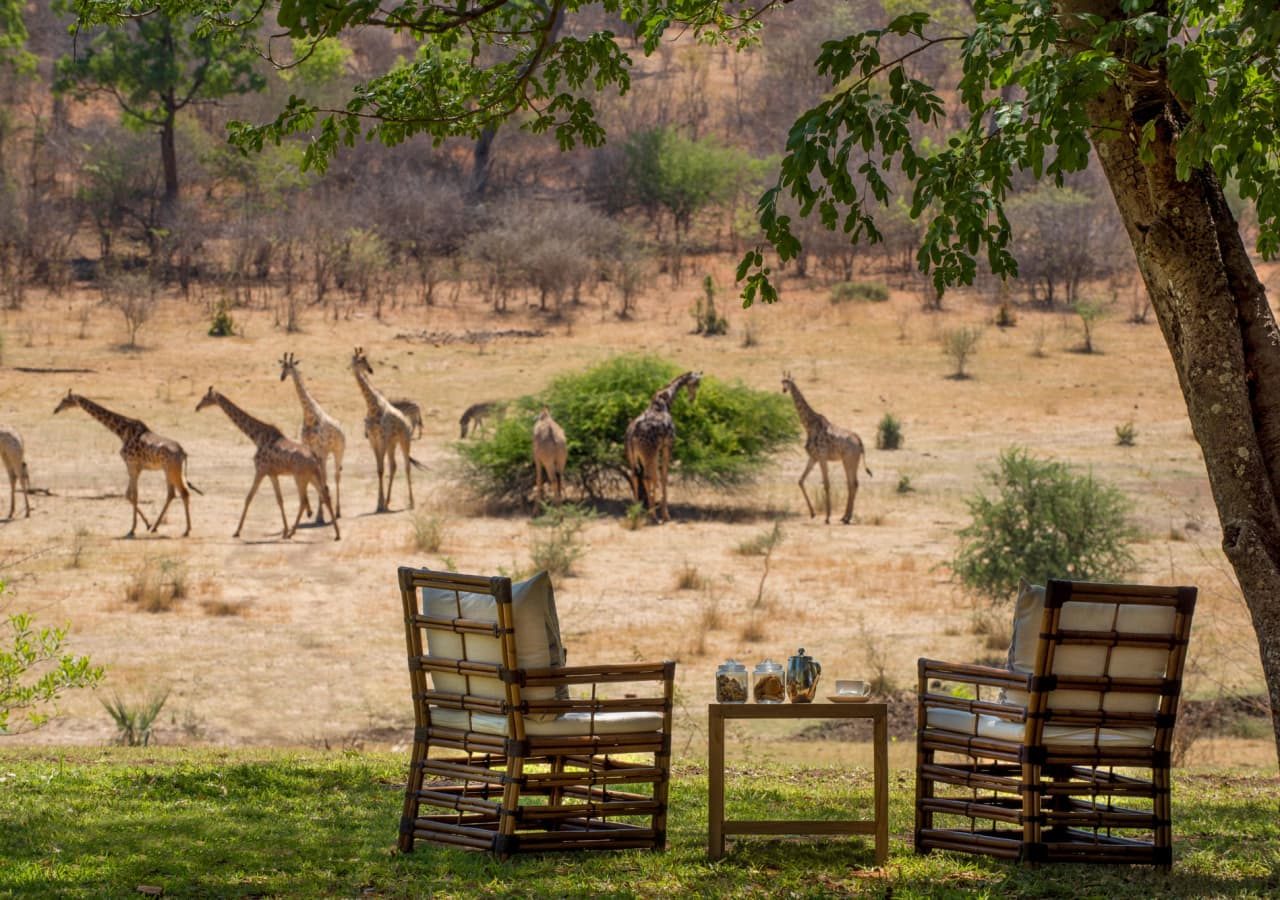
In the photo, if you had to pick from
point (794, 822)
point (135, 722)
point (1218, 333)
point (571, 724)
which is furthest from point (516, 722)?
point (135, 722)

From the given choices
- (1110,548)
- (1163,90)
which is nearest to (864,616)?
(1110,548)

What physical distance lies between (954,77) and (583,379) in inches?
1546

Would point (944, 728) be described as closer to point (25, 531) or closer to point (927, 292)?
point (25, 531)

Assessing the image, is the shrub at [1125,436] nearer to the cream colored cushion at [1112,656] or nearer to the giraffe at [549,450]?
the giraffe at [549,450]

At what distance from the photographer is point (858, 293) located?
3716 centimetres

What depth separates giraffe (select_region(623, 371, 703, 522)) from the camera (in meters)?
20.5

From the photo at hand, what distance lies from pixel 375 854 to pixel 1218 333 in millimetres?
3625

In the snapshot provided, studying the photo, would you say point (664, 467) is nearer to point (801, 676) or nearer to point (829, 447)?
point (829, 447)

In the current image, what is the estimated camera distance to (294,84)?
48406mm

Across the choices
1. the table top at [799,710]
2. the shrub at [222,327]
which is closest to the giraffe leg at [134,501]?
the shrub at [222,327]

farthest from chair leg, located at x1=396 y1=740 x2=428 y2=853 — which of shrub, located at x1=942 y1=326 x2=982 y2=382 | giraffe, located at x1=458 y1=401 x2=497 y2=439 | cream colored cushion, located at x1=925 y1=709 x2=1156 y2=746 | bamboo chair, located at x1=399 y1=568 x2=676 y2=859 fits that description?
shrub, located at x1=942 y1=326 x2=982 y2=382

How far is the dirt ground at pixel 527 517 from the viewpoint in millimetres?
13055

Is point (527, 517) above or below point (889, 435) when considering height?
below

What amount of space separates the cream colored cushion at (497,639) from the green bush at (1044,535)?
10456mm
